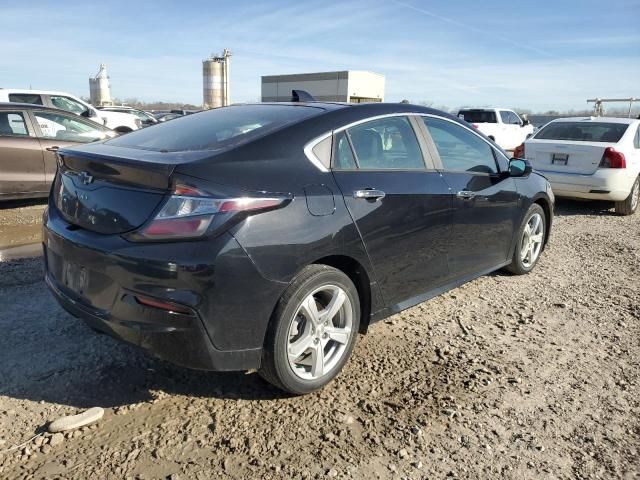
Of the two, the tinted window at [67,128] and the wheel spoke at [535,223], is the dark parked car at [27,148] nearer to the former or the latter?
the tinted window at [67,128]

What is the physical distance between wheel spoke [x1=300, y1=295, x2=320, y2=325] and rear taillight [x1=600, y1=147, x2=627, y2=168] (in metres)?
6.77

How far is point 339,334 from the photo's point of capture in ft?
9.77

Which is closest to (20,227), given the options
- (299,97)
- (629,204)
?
(299,97)

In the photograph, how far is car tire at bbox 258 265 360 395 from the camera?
8.59 feet

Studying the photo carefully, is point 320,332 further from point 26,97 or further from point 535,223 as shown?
point 26,97

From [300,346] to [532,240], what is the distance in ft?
10.8

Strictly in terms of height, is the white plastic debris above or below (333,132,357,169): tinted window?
below

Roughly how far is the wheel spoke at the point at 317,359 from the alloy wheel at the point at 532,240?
287 centimetres

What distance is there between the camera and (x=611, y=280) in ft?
16.8

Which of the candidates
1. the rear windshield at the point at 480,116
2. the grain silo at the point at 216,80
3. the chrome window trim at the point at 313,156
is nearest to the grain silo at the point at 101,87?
the grain silo at the point at 216,80

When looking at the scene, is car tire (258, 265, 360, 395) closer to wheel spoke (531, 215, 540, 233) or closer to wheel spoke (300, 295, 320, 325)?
wheel spoke (300, 295, 320, 325)

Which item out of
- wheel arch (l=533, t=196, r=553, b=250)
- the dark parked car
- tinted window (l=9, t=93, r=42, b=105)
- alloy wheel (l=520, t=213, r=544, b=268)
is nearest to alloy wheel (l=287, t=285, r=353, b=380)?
alloy wheel (l=520, t=213, r=544, b=268)

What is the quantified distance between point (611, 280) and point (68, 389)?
4835 millimetres

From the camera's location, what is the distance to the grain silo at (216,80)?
7056cm
